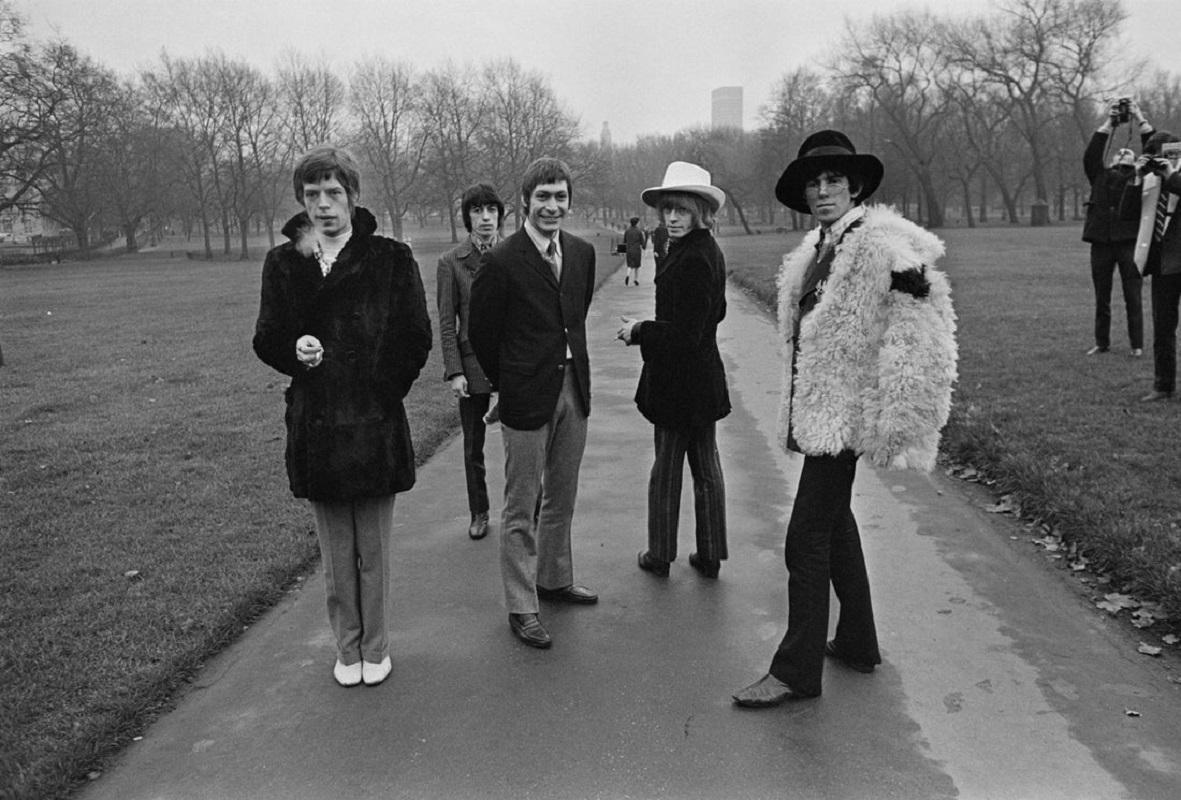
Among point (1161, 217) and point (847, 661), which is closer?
point (847, 661)

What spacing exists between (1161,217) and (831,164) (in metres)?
5.90

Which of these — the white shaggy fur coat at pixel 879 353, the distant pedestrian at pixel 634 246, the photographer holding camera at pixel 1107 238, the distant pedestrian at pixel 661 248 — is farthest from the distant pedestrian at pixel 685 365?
the distant pedestrian at pixel 634 246

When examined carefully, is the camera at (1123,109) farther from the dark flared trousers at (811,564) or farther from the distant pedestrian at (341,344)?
the distant pedestrian at (341,344)

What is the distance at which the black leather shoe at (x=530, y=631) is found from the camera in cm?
401

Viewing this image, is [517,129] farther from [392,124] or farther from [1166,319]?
[1166,319]

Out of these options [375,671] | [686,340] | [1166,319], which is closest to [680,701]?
[375,671]

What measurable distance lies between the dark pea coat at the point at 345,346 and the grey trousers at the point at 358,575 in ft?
0.51

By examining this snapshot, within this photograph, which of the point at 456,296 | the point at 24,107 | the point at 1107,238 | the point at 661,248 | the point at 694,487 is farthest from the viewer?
the point at 24,107

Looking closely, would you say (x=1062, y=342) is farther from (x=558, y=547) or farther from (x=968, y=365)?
(x=558, y=547)

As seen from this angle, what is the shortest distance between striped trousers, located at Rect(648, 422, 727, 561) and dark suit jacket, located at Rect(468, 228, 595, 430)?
870 mm

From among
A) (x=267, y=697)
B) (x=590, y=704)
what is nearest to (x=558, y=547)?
(x=590, y=704)

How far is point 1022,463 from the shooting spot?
619 cm

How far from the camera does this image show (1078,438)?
683 cm

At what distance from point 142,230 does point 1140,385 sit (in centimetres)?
9569
